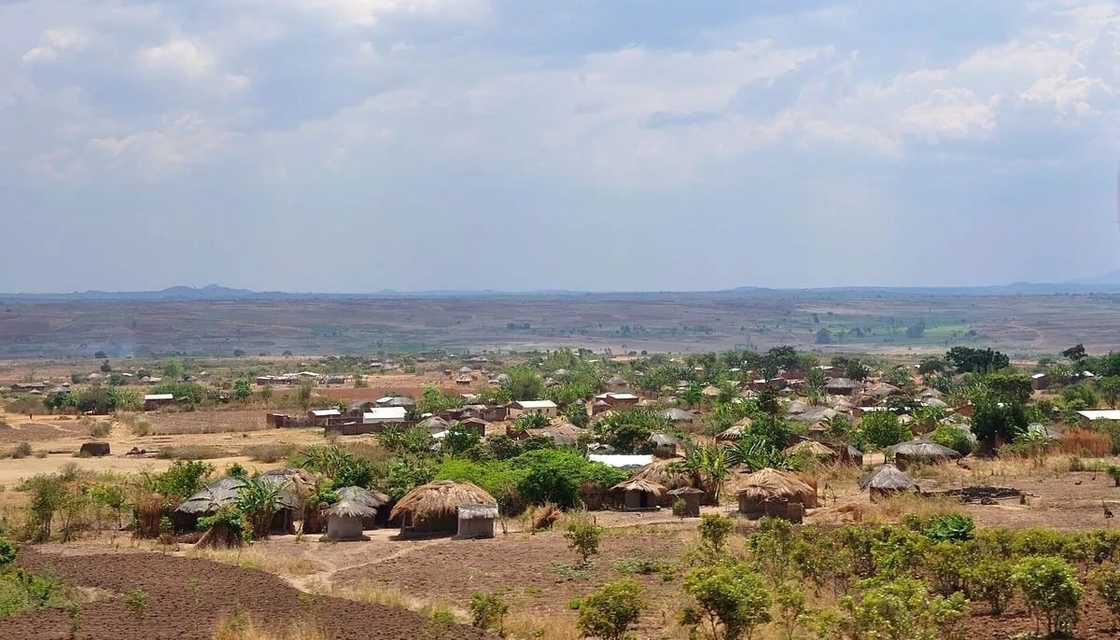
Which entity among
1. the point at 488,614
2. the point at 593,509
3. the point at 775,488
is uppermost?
the point at 488,614

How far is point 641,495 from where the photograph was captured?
32062mm

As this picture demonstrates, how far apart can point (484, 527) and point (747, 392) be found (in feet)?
138

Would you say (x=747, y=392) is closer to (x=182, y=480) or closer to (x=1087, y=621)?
(x=182, y=480)

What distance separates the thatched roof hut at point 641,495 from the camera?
3195 cm

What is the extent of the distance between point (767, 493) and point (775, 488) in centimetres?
26

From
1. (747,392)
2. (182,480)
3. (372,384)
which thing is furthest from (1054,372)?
(182,480)

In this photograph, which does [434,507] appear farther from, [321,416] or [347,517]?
[321,416]

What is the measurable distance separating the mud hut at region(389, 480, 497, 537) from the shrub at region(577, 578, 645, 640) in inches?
479

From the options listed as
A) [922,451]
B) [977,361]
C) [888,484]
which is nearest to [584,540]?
[888,484]

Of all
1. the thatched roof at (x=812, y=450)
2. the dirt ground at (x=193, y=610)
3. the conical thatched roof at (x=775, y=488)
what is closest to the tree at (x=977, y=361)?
the thatched roof at (x=812, y=450)

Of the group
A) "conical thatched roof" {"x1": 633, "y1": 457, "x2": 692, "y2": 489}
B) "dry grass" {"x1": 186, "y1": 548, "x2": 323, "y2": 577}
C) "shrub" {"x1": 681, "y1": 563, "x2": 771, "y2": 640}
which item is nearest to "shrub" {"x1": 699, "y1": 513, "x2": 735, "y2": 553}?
"shrub" {"x1": 681, "y1": 563, "x2": 771, "y2": 640}

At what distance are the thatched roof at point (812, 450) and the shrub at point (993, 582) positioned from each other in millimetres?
19316

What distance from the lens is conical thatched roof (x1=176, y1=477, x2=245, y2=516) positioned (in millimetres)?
28078

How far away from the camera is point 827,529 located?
25828mm
